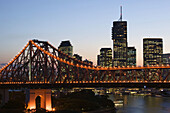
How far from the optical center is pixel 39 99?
8644cm

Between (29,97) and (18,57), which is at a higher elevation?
(18,57)

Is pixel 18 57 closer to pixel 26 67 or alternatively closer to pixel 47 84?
pixel 26 67

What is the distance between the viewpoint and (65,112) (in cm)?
9350

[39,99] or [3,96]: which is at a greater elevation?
[39,99]

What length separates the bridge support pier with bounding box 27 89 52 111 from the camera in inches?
3280

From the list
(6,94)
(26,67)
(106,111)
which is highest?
(26,67)

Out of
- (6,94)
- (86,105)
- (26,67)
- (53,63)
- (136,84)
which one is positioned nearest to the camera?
(136,84)

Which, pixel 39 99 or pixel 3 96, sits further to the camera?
pixel 3 96

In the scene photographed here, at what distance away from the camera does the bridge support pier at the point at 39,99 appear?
273 feet

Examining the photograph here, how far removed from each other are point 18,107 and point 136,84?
3843 centimetres

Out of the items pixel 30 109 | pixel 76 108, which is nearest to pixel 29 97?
pixel 30 109

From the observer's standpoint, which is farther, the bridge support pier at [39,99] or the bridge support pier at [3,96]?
the bridge support pier at [3,96]

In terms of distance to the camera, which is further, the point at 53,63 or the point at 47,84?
the point at 53,63

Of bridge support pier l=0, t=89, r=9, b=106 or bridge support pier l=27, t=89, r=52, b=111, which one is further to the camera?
bridge support pier l=0, t=89, r=9, b=106
